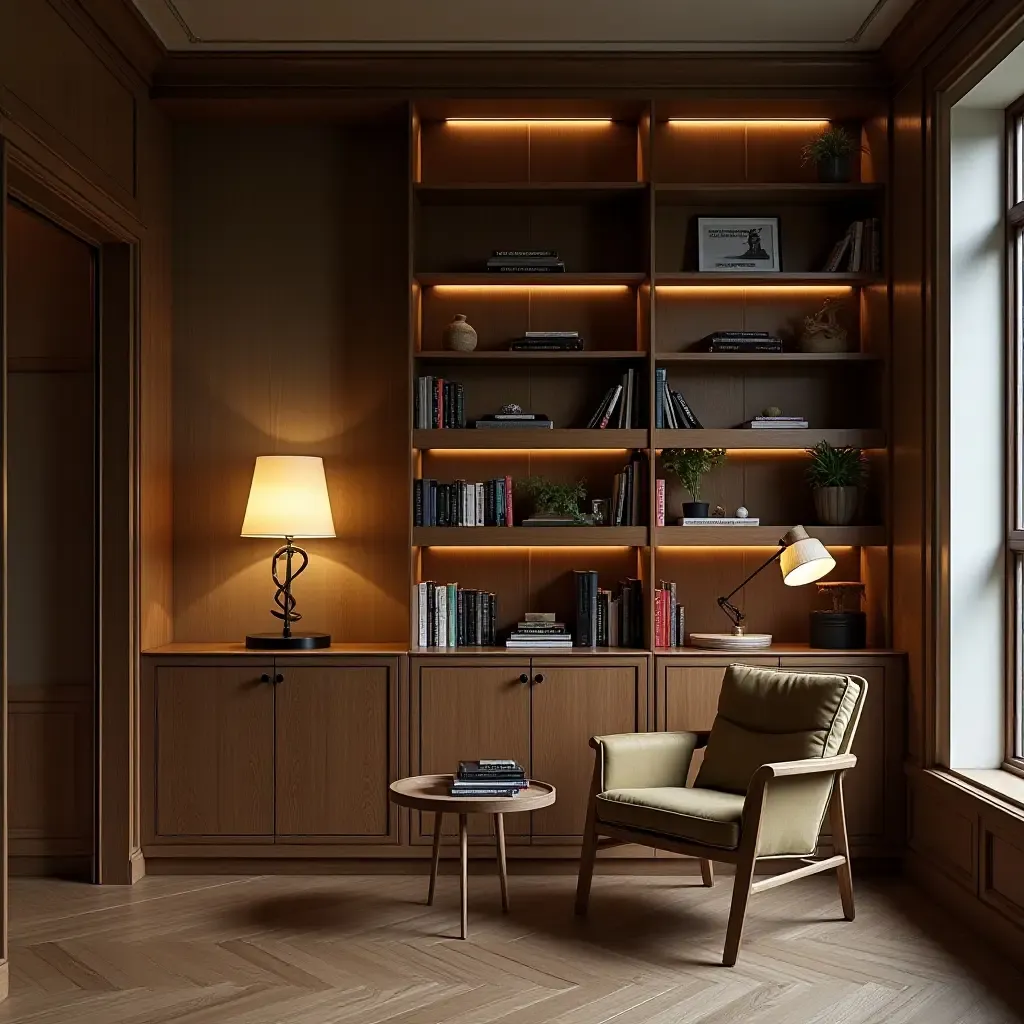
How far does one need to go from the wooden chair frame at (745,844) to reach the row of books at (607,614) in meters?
0.62

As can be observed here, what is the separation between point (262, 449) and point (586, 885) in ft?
7.59

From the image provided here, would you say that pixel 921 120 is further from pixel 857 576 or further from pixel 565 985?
pixel 565 985

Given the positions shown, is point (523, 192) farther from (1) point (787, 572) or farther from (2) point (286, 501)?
(1) point (787, 572)

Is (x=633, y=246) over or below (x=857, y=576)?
over

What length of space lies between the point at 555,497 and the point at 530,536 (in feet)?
0.65

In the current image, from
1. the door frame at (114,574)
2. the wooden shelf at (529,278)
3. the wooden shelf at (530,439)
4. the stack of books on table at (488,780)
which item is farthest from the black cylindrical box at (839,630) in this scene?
the door frame at (114,574)

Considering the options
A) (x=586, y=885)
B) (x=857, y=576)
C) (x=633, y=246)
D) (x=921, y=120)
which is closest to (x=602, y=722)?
(x=586, y=885)

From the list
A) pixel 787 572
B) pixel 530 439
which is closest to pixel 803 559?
pixel 787 572

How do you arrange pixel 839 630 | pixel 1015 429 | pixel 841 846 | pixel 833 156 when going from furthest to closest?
pixel 833 156, pixel 839 630, pixel 1015 429, pixel 841 846

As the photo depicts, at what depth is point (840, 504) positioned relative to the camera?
504 cm

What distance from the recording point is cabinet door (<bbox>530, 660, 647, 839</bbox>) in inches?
190

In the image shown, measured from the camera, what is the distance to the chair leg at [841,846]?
4.25 m

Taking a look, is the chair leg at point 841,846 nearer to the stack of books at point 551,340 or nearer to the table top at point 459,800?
the table top at point 459,800

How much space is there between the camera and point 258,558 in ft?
17.5
